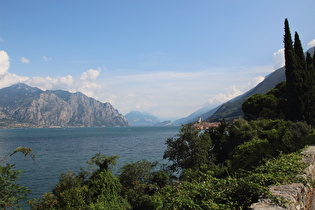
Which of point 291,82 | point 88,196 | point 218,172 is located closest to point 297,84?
point 291,82

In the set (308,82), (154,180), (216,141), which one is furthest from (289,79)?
(154,180)

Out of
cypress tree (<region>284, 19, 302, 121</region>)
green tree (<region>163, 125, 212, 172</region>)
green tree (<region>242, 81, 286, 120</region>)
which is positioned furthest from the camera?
green tree (<region>242, 81, 286, 120</region>)

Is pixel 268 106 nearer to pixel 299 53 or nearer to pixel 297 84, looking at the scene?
pixel 299 53

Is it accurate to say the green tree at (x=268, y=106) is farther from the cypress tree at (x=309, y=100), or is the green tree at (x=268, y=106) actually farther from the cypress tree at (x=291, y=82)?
the cypress tree at (x=309, y=100)

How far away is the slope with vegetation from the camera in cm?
542

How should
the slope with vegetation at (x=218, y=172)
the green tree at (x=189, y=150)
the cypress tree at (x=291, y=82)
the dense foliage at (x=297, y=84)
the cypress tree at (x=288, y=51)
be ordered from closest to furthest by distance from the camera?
the slope with vegetation at (x=218, y=172) < the green tree at (x=189, y=150) < the dense foliage at (x=297, y=84) < the cypress tree at (x=291, y=82) < the cypress tree at (x=288, y=51)

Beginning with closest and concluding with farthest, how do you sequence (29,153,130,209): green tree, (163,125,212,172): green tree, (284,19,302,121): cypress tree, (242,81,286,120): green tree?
(29,153,130,209): green tree, (163,125,212,172): green tree, (284,19,302,121): cypress tree, (242,81,286,120): green tree

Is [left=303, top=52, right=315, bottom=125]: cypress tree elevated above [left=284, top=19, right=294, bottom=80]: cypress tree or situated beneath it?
situated beneath

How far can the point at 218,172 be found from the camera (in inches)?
878

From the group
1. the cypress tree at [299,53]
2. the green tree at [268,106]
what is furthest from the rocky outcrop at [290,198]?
the green tree at [268,106]

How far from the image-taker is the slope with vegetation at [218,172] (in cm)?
542

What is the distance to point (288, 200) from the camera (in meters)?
4.47

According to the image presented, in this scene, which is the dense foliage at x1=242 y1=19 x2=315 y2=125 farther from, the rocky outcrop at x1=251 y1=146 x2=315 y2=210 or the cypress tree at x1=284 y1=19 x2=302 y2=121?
the rocky outcrop at x1=251 y1=146 x2=315 y2=210

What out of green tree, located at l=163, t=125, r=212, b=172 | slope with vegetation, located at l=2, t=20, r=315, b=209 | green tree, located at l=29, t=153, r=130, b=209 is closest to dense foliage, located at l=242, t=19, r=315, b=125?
slope with vegetation, located at l=2, t=20, r=315, b=209
